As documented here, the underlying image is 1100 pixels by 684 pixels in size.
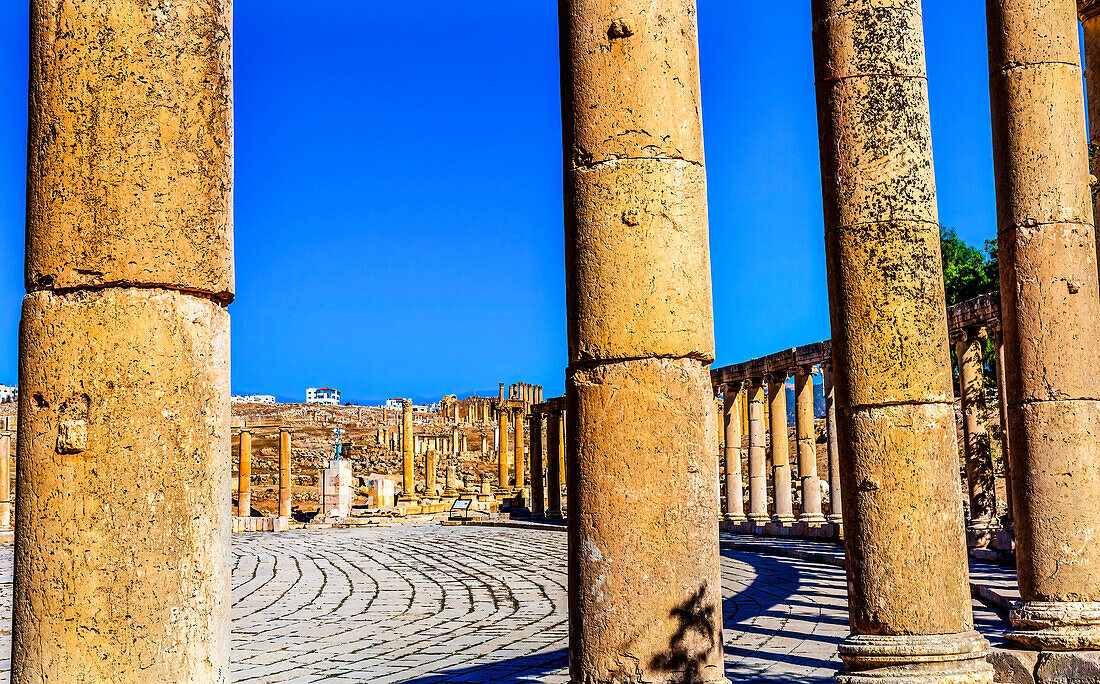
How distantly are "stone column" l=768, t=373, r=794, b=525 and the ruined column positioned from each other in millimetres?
348

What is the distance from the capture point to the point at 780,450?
22766 mm

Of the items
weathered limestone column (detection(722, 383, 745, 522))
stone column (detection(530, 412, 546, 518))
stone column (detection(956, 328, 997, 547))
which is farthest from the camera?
stone column (detection(530, 412, 546, 518))

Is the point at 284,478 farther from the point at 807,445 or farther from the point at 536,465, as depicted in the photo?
the point at 807,445

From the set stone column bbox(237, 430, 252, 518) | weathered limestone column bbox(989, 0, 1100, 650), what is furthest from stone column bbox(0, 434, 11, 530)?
weathered limestone column bbox(989, 0, 1100, 650)

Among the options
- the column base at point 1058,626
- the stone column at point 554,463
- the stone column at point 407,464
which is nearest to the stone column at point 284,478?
the stone column at point 407,464

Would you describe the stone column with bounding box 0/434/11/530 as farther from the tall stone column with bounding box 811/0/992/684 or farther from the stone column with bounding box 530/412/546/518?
the tall stone column with bounding box 811/0/992/684

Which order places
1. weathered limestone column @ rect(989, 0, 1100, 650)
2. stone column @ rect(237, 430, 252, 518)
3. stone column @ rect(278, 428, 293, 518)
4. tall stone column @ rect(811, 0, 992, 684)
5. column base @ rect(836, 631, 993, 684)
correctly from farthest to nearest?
stone column @ rect(278, 428, 293, 518)
stone column @ rect(237, 430, 252, 518)
weathered limestone column @ rect(989, 0, 1100, 650)
tall stone column @ rect(811, 0, 992, 684)
column base @ rect(836, 631, 993, 684)

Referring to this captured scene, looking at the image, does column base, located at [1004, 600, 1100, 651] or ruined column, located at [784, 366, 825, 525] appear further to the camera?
ruined column, located at [784, 366, 825, 525]

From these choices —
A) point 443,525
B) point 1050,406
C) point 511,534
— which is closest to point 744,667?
point 1050,406

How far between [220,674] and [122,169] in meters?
1.95

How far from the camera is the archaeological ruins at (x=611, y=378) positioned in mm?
3816

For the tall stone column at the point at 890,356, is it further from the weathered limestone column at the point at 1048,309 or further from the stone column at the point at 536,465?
the stone column at the point at 536,465

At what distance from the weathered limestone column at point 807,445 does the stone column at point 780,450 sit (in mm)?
350

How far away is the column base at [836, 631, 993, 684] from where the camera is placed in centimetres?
566
